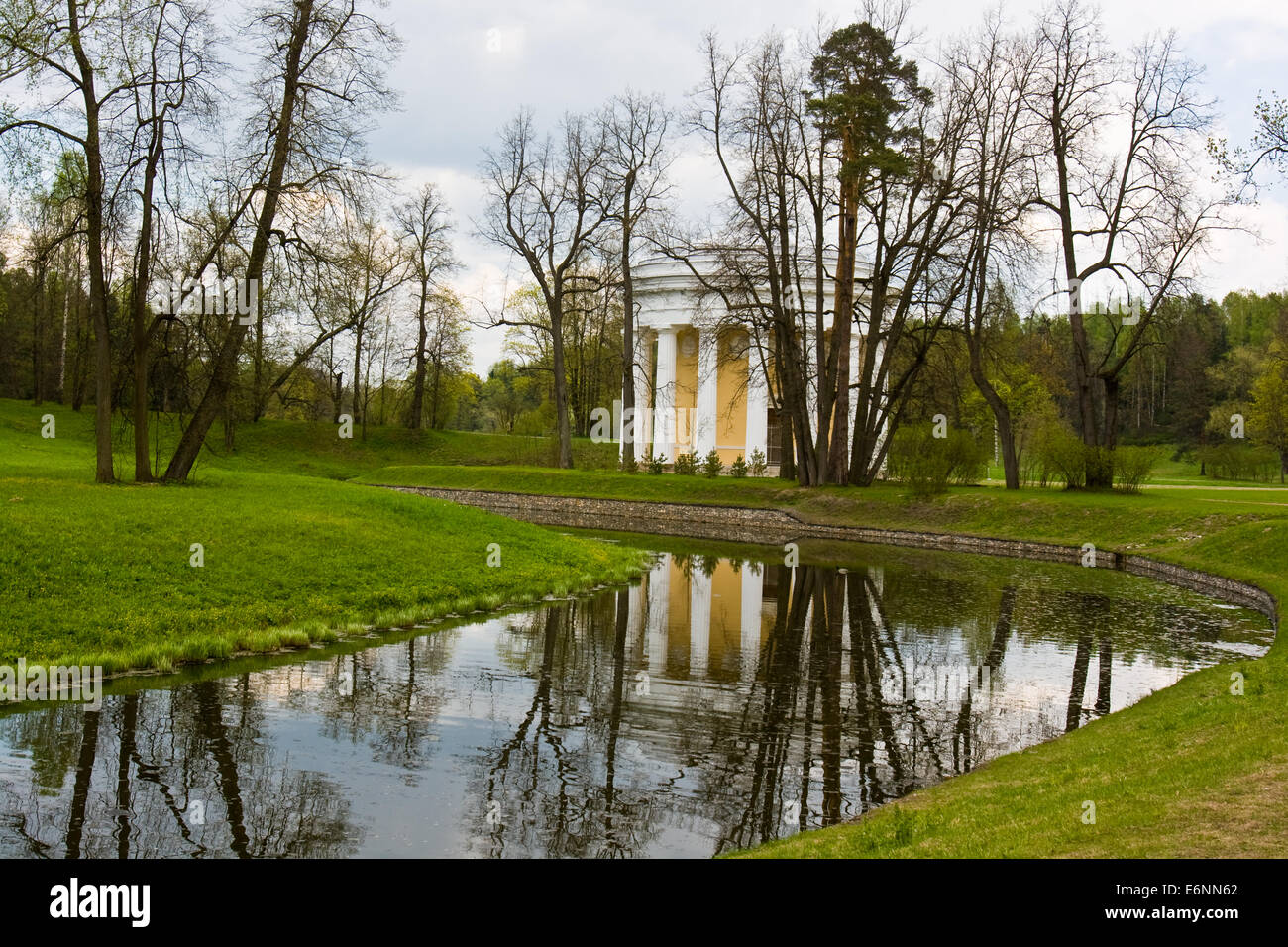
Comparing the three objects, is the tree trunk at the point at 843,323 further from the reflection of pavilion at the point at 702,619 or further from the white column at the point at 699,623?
the white column at the point at 699,623

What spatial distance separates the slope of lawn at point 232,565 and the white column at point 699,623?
1.66 m

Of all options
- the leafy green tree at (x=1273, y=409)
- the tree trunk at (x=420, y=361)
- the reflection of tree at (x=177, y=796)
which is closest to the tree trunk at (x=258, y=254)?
the reflection of tree at (x=177, y=796)

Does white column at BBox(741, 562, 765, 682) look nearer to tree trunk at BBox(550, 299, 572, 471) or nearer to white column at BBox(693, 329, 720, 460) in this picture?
tree trunk at BBox(550, 299, 572, 471)

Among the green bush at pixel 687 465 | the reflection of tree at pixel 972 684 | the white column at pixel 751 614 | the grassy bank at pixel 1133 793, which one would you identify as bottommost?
the reflection of tree at pixel 972 684

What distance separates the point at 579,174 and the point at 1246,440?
42.7 metres

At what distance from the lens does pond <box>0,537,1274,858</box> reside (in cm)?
725

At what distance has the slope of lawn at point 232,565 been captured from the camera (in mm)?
12086

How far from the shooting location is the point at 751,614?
A: 17.8 metres

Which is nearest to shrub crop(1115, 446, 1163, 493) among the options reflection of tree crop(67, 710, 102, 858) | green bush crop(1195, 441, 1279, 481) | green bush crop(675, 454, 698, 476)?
green bush crop(675, 454, 698, 476)

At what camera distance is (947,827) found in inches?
271

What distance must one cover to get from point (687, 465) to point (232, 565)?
32042 millimetres

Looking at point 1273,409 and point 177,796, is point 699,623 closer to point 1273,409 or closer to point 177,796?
point 177,796
